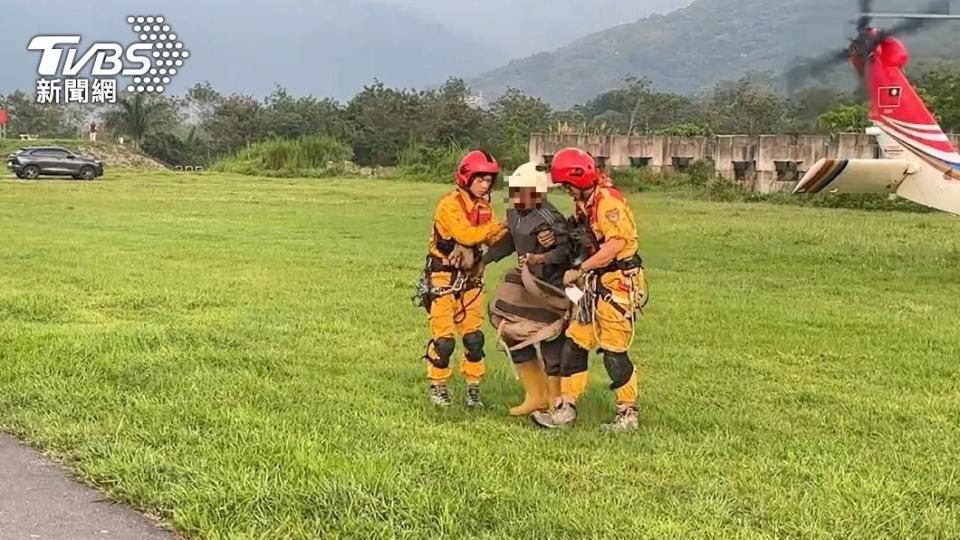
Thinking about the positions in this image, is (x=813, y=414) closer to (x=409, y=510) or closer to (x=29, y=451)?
(x=409, y=510)

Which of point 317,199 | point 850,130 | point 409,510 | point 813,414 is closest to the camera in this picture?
point 409,510

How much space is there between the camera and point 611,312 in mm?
5332

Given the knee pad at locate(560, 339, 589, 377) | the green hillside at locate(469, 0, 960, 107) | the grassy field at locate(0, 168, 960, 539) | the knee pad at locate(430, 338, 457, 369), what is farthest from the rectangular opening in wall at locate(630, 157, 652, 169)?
the knee pad at locate(560, 339, 589, 377)

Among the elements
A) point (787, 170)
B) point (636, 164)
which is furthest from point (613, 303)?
point (787, 170)

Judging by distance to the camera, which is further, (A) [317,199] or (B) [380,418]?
(A) [317,199]

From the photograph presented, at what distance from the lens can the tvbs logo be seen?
39.0 metres

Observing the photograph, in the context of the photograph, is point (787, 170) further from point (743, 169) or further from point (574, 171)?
point (574, 171)

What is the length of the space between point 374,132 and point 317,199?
91.7ft

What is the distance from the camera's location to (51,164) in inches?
1391

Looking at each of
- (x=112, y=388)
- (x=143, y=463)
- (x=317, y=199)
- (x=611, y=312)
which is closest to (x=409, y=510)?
(x=143, y=463)

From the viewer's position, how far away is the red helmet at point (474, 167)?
5.57 m

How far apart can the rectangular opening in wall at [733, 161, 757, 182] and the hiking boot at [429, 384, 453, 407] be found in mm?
26454

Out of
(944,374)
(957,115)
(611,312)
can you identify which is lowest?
(944,374)

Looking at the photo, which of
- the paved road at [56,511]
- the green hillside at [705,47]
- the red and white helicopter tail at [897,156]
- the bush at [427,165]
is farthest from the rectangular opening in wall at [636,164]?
the bush at [427,165]
